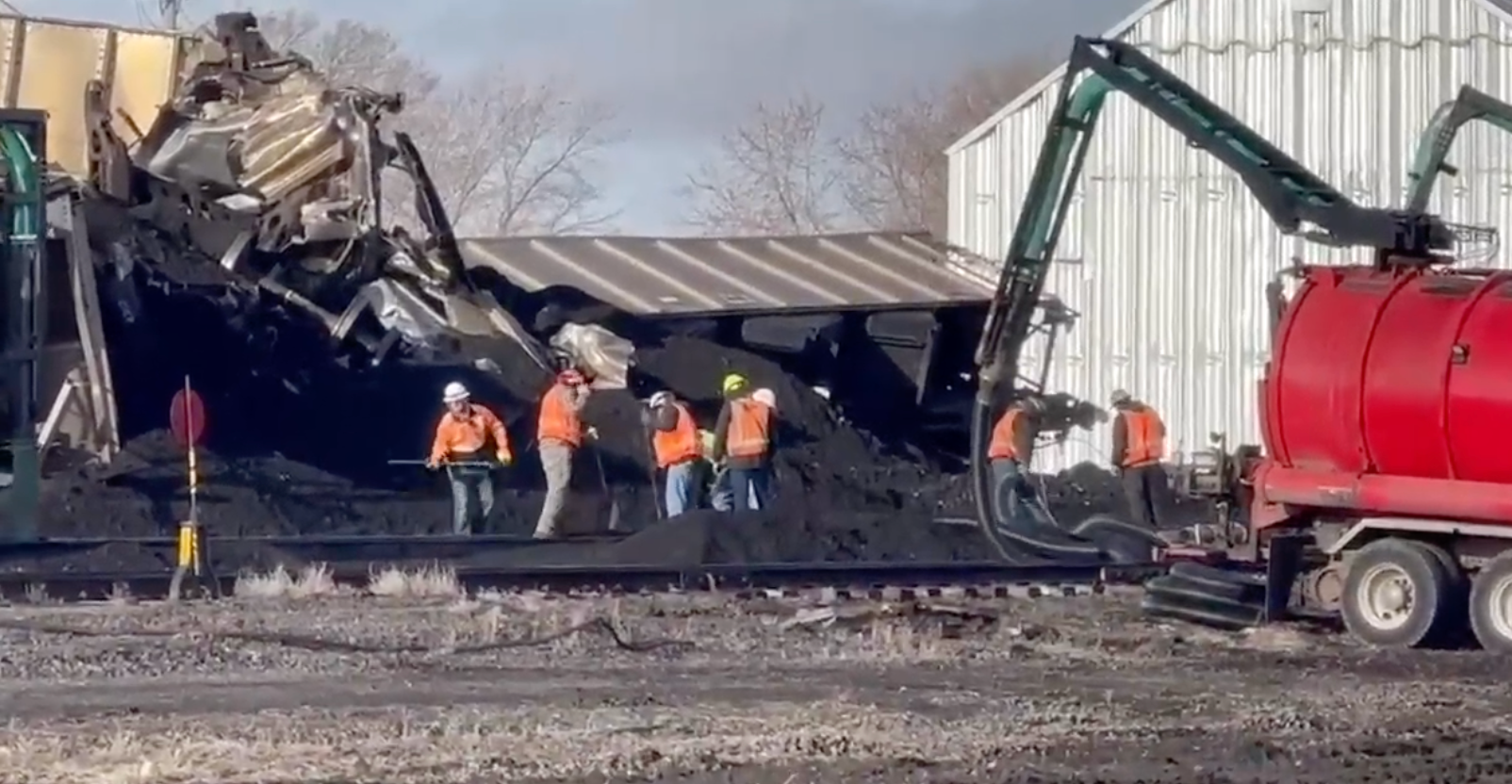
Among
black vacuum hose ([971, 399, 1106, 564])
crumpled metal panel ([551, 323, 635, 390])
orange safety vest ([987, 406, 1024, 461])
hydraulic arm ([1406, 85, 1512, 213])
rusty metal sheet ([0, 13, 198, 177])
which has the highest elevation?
rusty metal sheet ([0, 13, 198, 177])

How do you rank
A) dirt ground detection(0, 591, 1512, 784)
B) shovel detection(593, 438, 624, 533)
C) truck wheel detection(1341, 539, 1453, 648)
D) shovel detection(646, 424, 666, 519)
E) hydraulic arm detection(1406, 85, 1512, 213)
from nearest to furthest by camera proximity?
dirt ground detection(0, 591, 1512, 784)
truck wheel detection(1341, 539, 1453, 648)
hydraulic arm detection(1406, 85, 1512, 213)
shovel detection(646, 424, 666, 519)
shovel detection(593, 438, 624, 533)

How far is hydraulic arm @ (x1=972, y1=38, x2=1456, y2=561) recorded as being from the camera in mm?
20297

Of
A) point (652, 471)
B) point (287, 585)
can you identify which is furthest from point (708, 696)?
point (652, 471)

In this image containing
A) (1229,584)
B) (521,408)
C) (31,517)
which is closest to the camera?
(1229,584)

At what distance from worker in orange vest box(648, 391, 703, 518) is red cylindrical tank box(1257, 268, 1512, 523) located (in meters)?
9.21

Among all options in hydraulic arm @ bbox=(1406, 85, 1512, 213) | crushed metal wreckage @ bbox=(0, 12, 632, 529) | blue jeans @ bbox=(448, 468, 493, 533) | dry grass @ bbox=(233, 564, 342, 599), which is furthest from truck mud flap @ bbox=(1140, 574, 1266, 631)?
crushed metal wreckage @ bbox=(0, 12, 632, 529)

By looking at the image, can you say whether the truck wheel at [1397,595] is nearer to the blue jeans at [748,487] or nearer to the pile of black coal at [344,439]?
the blue jeans at [748,487]

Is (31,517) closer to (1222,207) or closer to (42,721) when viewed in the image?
(42,721)

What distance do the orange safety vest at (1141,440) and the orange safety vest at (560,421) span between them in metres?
5.98

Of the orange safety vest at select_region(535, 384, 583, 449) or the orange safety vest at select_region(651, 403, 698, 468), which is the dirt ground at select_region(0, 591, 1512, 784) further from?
the orange safety vest at select_region(651, 403, 698, 468)

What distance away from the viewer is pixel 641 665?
15.8 meters

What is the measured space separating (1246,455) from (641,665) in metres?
5.50

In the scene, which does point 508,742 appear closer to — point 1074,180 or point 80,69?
point 1074,180

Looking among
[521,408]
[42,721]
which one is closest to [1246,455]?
[42,721]
